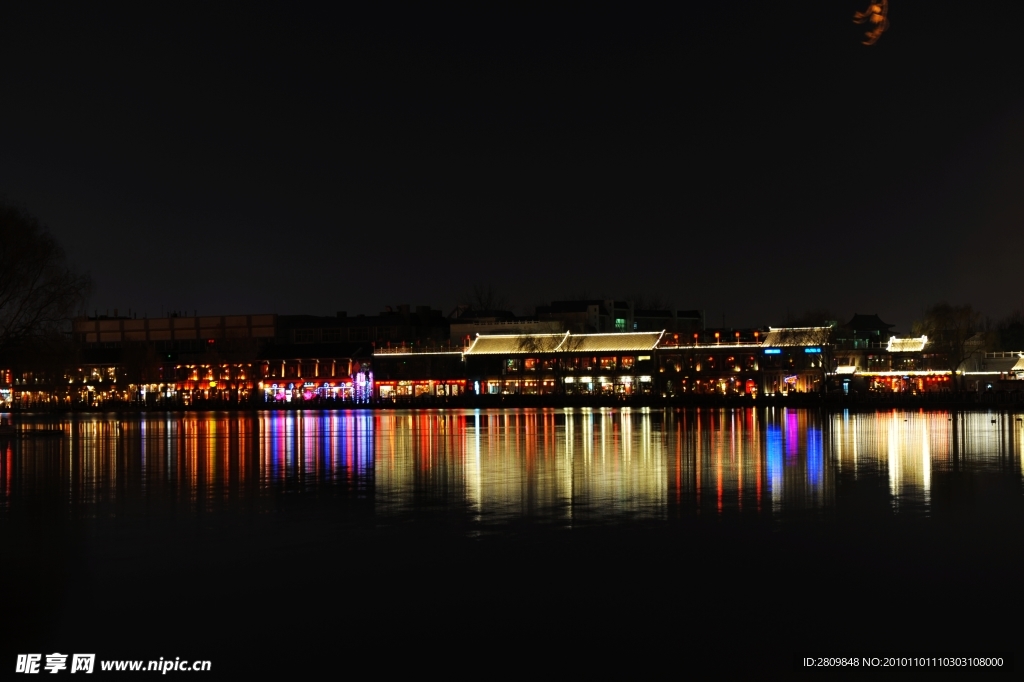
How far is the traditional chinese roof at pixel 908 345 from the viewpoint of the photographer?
Answer: 128 metres

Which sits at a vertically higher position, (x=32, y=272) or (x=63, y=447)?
(x=32, y=272)

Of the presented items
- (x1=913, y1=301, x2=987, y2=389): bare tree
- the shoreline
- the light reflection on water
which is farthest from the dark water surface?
(x1=913, y1=301, x2=987, y2=389): bare tree

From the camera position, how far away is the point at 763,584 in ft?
44.0

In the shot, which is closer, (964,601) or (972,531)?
(964,601)

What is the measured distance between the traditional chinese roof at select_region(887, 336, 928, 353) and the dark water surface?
104m

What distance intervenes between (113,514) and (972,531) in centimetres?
1488

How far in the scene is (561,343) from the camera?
134625 millimetres

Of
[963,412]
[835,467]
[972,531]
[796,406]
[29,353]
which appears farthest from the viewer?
[796,406]

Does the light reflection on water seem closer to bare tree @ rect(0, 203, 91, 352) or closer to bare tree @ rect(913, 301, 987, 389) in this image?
bare tree @ rect(0, 203, 91, 352)

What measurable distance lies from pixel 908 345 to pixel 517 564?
12565 cm

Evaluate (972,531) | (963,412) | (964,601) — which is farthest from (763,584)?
(963,412)

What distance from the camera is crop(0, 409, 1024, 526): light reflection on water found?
20984mm

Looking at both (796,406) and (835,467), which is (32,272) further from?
(796,406)

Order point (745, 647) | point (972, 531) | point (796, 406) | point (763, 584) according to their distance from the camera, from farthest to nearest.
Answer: point (796, 406), point (972, 531), point (763, 584), point (745, 647)
